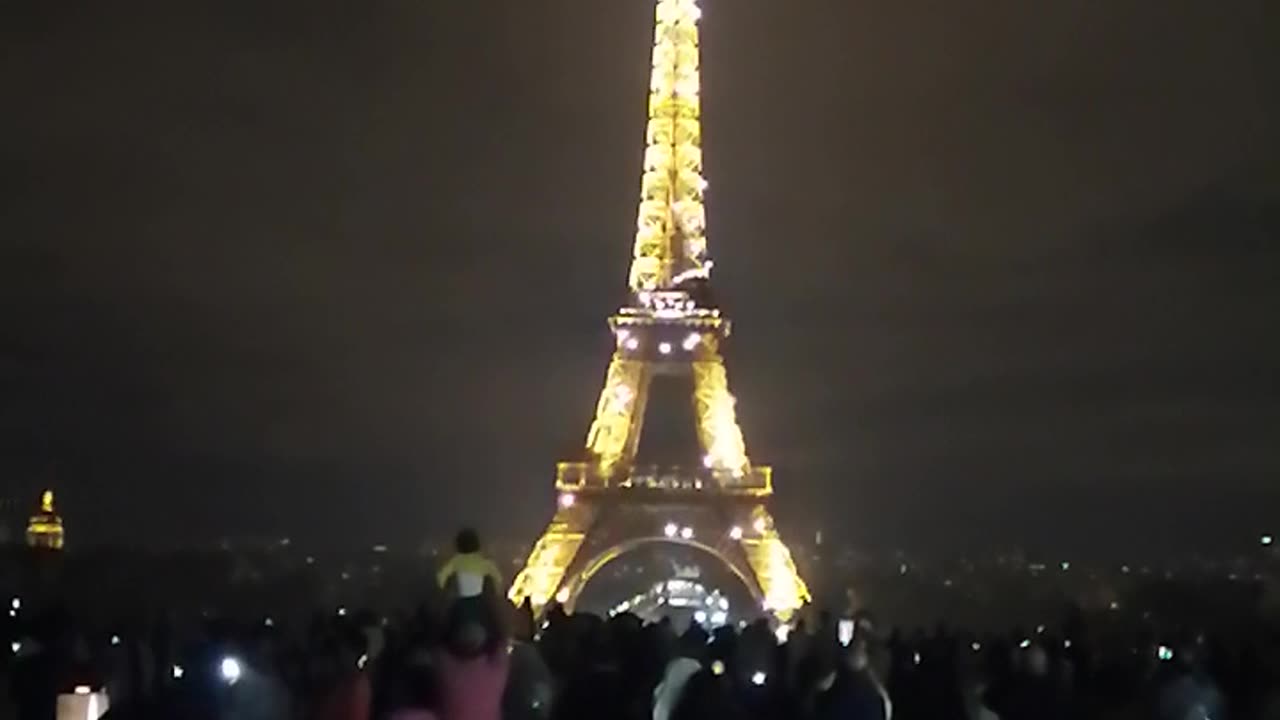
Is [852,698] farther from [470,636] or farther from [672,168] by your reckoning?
[672,168]

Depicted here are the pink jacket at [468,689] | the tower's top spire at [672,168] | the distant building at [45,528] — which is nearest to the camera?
the pink jacket at [468,689]

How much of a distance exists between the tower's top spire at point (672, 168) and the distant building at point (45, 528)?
1378 inches

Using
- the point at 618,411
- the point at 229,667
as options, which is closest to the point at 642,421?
the point at 618,411

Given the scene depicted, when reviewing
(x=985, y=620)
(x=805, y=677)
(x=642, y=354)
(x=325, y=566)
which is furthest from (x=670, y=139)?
(x=325, y=566)

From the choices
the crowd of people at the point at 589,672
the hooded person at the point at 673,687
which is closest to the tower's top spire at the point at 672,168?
the crowd of people at the point at 589,672

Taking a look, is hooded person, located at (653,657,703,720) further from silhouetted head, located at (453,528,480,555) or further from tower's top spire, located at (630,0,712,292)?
tower's top spire, located at (630,0,712,292)

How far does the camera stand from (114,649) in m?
15.2

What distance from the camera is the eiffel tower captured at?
39594 mm

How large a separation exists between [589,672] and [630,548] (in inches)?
1263

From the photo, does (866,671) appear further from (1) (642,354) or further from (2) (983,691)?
(1) (642,354)

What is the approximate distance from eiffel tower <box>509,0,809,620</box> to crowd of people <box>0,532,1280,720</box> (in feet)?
→ 78.5

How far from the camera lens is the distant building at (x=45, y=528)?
2812 inches

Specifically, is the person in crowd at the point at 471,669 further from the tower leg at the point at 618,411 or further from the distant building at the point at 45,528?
the distant building at the point at 45,528

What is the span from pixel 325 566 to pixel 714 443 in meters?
40.0
